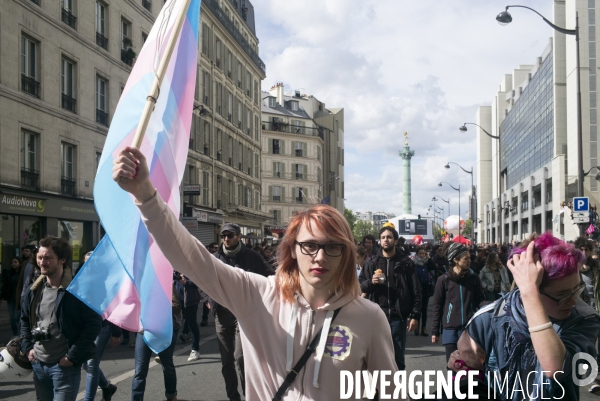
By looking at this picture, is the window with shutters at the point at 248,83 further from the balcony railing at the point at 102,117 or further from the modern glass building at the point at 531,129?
the modern glass building at the point at 531,129

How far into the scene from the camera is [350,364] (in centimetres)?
249

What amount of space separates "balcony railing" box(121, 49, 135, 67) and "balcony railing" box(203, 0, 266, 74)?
30.6 feet

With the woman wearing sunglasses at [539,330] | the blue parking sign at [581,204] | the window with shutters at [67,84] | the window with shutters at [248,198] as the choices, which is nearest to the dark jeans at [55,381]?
the woman wearing sunglasses at [539,330]

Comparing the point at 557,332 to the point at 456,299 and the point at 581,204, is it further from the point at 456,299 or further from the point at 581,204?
the point at 581,204

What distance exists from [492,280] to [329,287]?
26.0 ft

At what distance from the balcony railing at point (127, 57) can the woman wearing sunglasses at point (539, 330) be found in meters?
25.8

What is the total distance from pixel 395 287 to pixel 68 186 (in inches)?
684

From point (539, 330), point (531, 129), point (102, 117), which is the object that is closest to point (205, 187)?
point (102, 117)

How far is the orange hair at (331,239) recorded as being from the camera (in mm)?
2605

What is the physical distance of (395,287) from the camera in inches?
301

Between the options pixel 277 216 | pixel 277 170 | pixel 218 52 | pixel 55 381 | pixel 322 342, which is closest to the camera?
pixel 322 342

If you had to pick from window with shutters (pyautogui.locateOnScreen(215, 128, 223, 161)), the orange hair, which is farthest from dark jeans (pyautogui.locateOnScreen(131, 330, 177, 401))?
window with shutters (pyautogui.locateOnScreen(215, 128, 223, 161))

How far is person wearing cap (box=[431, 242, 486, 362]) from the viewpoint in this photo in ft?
23.3

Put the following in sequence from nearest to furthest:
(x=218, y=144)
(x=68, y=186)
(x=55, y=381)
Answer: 1. (x=55, y=381)
2. (x=68, y=186)
3. (x=218, y=144)
